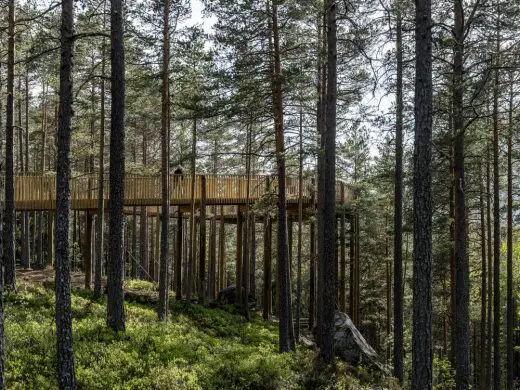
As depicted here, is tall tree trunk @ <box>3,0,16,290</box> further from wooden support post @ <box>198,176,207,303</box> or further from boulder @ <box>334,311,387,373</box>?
boulder @ <box>334,311,387,373</box>

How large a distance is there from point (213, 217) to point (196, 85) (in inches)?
397

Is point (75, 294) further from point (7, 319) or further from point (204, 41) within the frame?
point (204, 41)

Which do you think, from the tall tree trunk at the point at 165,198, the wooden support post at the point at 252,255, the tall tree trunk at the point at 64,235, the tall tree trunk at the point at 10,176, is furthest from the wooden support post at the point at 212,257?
the tall tree trunk at the point at 64,235

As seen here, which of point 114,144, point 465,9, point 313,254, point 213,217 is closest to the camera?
point 114,144

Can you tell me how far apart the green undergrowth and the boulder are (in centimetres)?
205

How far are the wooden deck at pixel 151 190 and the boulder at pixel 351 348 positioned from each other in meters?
4.84

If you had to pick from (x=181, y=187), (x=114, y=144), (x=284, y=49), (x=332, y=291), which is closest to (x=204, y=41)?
(x=284, y=49)

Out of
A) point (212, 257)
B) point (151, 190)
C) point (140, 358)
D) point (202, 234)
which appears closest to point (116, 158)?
point (140, 358)

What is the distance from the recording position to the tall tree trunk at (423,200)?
728 centimetres

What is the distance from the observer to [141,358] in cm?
972

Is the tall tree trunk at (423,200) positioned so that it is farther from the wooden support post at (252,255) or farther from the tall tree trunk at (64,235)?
the wooden support post at (252,255)

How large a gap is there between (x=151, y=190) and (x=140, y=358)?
913cm

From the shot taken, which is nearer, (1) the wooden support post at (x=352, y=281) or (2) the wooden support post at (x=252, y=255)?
(2) the wooden support post at (x=252, y=255)

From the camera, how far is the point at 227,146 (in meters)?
26.4
